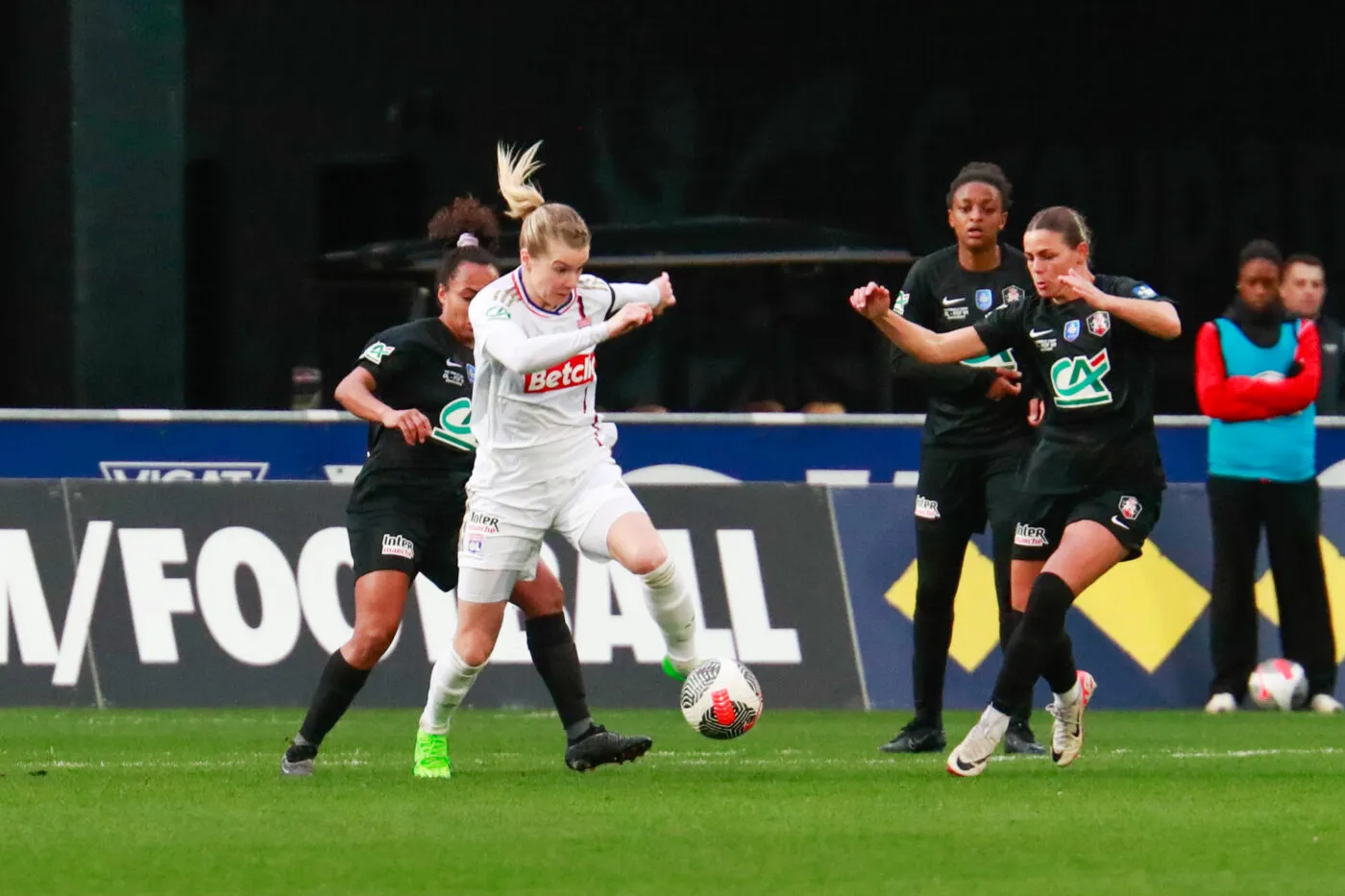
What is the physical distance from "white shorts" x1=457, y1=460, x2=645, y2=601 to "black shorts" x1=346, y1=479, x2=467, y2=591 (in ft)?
1.24

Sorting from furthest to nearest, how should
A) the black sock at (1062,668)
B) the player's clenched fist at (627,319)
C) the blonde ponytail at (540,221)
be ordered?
the black sock at (1062,668) < the blonde ponytail at (540,221) < the player's clenched fist at (627,319)

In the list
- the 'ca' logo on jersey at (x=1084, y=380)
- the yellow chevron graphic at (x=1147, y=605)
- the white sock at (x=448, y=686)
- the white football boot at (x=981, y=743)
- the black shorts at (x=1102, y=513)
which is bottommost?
the yellow chevron graphic at (x=1147, y=605)

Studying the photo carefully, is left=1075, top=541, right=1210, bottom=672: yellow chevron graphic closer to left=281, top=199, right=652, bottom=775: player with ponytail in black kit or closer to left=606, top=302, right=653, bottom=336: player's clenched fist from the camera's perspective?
left=281, top=199, right=652, bottom=775: player with ponytail in black kit

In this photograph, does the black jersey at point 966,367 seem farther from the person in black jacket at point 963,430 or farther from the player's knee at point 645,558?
the player's knee at point 645,558

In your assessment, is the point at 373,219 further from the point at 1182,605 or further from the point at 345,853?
the point at 345,853

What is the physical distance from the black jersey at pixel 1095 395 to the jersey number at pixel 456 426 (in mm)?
1902

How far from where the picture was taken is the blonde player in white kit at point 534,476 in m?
8.39

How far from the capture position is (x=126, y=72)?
1673cm

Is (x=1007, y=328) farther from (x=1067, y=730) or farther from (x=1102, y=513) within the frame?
(x=1067, y=730)

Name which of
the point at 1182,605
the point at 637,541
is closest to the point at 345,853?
the point at 637,541

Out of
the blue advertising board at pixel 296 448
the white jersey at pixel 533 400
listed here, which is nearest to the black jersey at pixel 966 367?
the white jersey at pixel 533 400

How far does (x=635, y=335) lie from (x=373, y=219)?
1.84 metres

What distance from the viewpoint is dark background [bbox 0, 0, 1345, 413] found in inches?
662

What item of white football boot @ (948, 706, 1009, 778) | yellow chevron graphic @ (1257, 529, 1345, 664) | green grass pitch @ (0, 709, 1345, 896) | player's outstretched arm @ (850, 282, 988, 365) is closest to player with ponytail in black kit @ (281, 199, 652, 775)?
green grass pitch @ (0, 709, 1345, 896)
